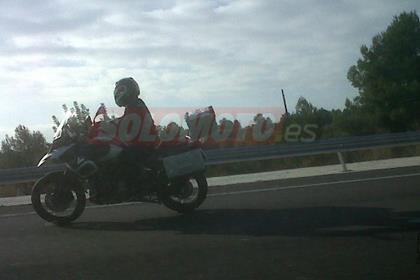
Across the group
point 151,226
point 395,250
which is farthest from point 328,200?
point 395,250

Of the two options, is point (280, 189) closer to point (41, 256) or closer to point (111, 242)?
point (111, 242)

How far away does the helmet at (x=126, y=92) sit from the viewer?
9297mm

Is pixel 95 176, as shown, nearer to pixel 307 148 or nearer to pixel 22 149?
pixel 307 148

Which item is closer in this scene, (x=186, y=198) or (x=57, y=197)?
(x=57, y=197)

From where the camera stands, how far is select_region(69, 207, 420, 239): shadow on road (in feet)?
24.7

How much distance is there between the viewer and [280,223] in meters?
8.15

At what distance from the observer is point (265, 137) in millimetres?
19391

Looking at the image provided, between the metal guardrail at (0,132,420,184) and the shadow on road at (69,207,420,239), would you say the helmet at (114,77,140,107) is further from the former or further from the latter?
the metal guardrail at (0,132,420,184)

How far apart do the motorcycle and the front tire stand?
0.10 feet

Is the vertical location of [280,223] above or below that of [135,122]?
below

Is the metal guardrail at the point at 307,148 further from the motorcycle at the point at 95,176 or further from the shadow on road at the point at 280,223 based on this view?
the motorcycle at the point at 95,176

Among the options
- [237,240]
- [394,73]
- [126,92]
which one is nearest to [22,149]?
[126,92]

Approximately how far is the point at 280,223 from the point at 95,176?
8.30 ft

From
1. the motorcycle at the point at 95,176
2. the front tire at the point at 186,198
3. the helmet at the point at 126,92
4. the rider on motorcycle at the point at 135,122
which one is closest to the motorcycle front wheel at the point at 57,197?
the motorcycle at the point at 95,176
